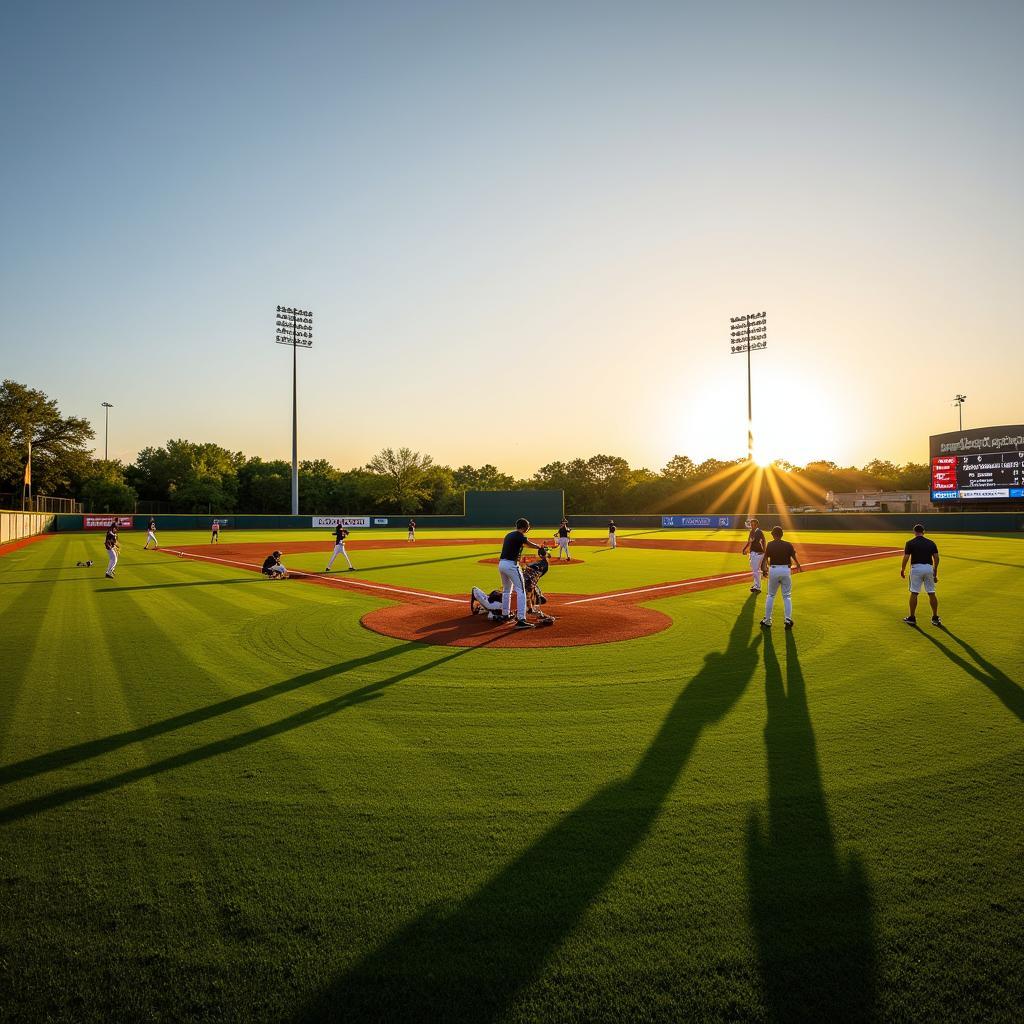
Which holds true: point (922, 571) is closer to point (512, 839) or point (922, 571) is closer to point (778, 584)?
point (778, 584)

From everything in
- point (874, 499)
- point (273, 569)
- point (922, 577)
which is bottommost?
point (273, 569)

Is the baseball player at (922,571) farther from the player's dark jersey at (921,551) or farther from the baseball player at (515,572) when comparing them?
the baseball player at (515,572)

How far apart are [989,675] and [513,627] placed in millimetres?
7670

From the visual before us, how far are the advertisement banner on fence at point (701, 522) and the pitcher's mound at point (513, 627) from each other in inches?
1858

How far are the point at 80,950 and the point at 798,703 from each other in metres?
7.36

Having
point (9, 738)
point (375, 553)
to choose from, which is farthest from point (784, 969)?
point (375, 553)

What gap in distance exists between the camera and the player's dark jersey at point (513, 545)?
11.6 metres

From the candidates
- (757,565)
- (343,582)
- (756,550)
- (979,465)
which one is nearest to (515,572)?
(756,550)

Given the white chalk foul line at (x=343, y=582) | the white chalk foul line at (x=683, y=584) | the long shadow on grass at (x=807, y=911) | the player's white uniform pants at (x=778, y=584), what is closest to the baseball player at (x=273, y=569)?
the white chalk foul line at (x=343, y=582)

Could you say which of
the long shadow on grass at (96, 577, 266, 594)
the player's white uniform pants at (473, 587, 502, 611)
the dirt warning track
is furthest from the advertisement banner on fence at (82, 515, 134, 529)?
the player's white uniform pants at (473, 587, 502, 611)

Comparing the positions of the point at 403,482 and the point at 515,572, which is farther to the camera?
the point at 403,482

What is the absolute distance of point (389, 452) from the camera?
95.7m

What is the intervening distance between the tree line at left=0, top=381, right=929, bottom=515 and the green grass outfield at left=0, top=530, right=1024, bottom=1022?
65427mm

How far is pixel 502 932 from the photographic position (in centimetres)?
368
